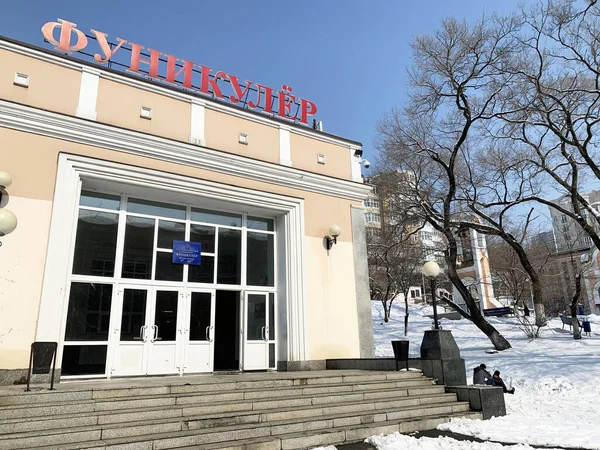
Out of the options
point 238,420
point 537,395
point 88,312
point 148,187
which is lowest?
point 537,395

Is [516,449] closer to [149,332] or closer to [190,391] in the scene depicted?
[190,391]

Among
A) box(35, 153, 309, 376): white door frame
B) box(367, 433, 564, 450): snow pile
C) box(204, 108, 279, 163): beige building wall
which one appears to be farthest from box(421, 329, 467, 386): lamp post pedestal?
box(204, 108, 279, 163): beige building wall

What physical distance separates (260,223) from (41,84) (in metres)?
6.68

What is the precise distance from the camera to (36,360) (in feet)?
24.6

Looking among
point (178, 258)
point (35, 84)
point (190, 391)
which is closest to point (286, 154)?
point (178, 258)

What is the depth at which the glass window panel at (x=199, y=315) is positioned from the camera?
37.1 ft

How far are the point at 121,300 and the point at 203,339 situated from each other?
232 cm

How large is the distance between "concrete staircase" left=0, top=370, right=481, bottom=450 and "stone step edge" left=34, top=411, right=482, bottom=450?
0.04 ft

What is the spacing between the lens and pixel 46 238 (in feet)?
30.8

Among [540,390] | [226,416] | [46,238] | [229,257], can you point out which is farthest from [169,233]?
[540,390]

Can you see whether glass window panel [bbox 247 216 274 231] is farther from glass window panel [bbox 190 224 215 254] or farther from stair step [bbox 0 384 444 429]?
stair step [bbox 0 384 444 429]

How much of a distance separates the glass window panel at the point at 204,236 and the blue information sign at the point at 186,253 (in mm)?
179

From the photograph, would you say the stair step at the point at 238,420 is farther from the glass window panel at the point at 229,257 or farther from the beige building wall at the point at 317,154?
the beige building wall at the point at 317,154

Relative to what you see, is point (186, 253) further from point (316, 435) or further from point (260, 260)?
point (316, 435)
